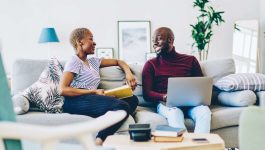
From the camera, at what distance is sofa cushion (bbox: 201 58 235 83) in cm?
333

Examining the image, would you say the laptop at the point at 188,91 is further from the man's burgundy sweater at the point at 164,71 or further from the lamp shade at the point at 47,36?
the lamp shade at the point at 47,36

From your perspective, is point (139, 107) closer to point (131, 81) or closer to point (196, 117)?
point (131, 81)

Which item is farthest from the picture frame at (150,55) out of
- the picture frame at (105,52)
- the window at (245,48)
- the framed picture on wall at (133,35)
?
the window at (245,48)

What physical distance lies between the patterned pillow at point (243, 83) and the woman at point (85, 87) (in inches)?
28.9

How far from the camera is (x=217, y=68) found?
335cm

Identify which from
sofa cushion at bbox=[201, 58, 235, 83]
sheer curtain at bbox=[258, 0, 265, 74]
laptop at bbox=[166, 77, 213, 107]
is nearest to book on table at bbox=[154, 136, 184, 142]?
laptop at bbox=[166, 77, 213, 107]

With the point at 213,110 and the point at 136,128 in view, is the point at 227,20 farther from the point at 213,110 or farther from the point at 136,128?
the point at 136,128

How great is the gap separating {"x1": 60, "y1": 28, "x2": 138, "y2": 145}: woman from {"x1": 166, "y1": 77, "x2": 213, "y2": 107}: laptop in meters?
0.34

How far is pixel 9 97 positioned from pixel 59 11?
3993mm

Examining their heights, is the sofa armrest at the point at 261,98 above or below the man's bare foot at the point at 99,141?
above

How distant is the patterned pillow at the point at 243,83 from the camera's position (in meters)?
3.02

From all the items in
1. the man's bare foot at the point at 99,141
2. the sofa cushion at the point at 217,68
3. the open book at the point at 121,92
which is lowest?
the man's bare foot at the point at 99,141

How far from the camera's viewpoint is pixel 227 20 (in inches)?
195

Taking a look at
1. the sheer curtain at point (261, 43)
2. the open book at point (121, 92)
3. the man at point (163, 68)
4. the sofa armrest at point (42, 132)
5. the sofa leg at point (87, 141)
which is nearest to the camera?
the sofa armrest at point (42, 132)
